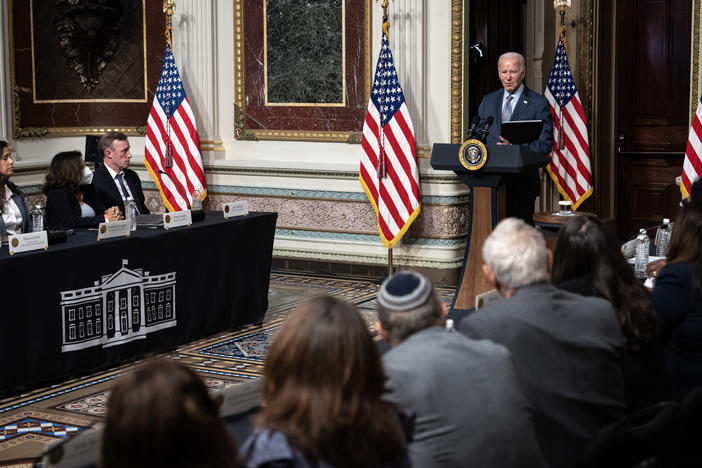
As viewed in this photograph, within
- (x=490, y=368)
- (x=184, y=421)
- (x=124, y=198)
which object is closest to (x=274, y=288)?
(x=124, y=198)

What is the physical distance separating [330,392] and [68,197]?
503 cm

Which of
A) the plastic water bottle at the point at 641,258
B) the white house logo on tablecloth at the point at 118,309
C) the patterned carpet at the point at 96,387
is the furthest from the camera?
the white house logo on tablecloth at the point at 118,309

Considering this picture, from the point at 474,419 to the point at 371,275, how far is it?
22.1 feet

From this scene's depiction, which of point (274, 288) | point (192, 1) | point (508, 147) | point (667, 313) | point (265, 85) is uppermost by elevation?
point (192, 1)

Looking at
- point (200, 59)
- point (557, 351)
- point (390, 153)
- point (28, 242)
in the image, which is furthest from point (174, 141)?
point (557, 351)

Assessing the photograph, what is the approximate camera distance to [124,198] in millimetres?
7188

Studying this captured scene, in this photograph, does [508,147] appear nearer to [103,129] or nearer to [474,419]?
[474,419]

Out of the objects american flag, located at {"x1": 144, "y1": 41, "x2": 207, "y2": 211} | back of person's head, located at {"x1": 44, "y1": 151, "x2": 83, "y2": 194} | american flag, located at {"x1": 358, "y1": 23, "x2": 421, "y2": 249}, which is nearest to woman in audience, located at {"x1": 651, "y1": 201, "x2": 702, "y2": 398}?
back of person's head, located at {"x1": 44, "y1": 151, "x2": 83, "y2": 194}

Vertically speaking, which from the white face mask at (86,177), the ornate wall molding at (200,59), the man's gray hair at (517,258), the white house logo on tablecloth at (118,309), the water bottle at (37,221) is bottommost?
the white house logo on tablecloth at (118,309)

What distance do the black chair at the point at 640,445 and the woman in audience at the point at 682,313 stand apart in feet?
3.30

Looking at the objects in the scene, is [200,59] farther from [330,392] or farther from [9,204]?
[330,392]

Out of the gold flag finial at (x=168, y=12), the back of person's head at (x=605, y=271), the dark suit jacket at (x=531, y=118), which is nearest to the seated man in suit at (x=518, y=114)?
the dark suit jacket at (x=531, y=118)

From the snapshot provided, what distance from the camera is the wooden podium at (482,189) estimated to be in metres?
6.61

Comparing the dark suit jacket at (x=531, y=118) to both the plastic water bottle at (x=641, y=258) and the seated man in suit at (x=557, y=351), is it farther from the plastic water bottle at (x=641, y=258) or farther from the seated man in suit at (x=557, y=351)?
the seated man in suit at (x=557, y=351)
